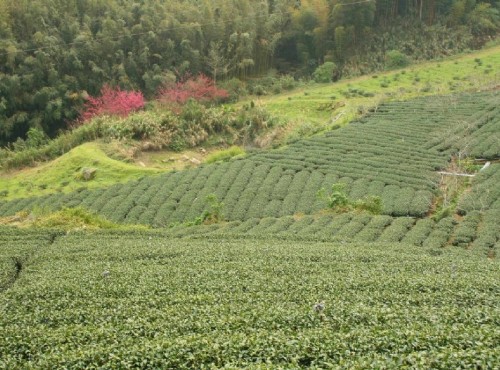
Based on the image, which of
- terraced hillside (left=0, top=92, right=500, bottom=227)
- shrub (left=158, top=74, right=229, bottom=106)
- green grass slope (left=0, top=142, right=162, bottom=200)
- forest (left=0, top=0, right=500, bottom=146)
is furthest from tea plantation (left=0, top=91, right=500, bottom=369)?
forest (left=0, top=0, right=500, bottom=146)

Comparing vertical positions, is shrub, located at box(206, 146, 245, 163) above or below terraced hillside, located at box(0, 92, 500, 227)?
below

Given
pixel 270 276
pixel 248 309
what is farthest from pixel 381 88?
pixel 248 309

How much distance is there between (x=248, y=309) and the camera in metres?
12.5

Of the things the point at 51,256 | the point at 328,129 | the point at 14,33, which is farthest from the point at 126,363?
the point at 14,33

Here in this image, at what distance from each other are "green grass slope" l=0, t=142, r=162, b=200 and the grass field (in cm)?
2080

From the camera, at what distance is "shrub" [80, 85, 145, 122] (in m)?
50.3

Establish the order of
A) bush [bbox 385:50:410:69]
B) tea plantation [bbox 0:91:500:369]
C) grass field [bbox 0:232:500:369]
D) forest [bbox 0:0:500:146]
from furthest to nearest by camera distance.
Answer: bush [bbox 385:50:410:69] < forest [bbox 0:0:500:146] < tea plantation [bbox 0:91:500:369] < grass field [bbox 0:232:500:369]

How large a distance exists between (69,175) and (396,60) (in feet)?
132

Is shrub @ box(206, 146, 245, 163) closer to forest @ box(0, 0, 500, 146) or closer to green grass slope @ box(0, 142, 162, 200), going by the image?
green grass slope @ box(0, 142, 162, 200)

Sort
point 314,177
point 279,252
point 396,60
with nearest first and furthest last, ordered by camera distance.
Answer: point 279,252, point 314,177, point 396,60

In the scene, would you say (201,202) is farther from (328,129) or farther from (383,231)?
(328,129)

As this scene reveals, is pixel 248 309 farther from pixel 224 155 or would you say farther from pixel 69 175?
pixel 69 175

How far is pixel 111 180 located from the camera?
133ft

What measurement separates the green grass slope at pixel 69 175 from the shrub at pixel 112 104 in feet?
22.5
